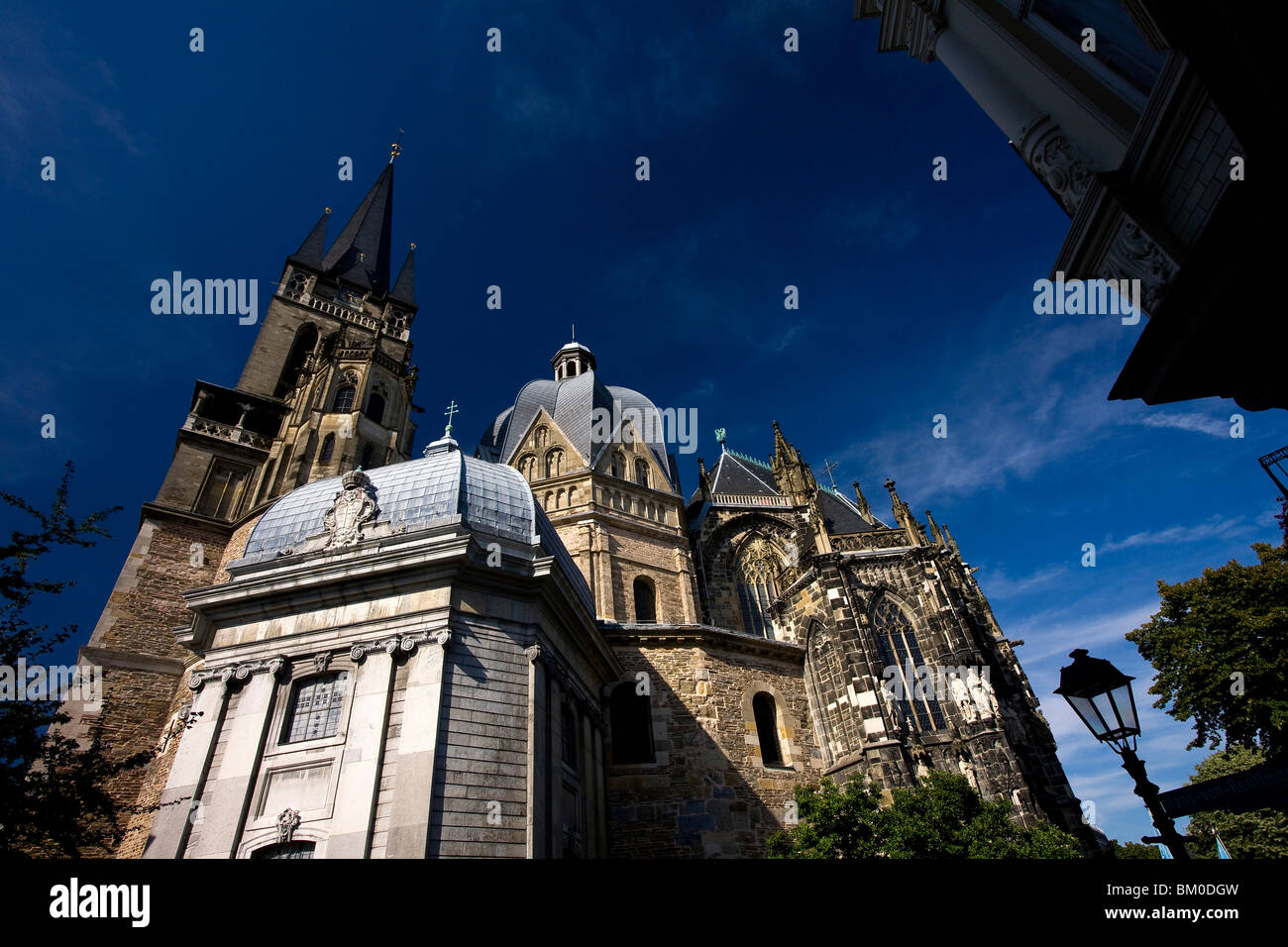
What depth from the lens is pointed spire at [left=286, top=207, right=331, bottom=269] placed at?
36.4 meters

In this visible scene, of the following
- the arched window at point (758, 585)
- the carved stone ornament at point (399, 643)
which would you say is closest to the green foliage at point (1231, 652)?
the arched window at point (758, 585)

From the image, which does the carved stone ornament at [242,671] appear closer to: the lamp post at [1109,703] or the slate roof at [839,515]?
the lamp post at [1109,703]

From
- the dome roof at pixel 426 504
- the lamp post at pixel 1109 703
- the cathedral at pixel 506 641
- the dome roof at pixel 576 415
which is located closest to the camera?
the lamp post at pixel 1109 703

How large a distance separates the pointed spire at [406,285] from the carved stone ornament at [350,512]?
26.3m

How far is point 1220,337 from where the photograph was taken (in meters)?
5.43

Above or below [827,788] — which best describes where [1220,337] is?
→ above

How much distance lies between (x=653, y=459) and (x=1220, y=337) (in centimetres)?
2404

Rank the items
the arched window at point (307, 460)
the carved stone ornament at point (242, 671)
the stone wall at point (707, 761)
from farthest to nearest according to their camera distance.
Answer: the arched window at point (307, 460) < the stone wall at point (707, 761) < the carved stone ornament at point (242, 671)

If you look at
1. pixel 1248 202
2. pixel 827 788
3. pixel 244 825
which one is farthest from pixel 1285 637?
pixel 244 825

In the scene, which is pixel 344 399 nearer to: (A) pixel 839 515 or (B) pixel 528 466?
(B) pixel 528 466

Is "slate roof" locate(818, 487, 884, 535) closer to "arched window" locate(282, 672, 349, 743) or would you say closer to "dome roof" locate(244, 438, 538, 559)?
"dome roof" locate(244, 438, 538, 559)

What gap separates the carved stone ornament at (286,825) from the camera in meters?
11.0

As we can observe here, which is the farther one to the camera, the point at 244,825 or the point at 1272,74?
the point at 244,825
